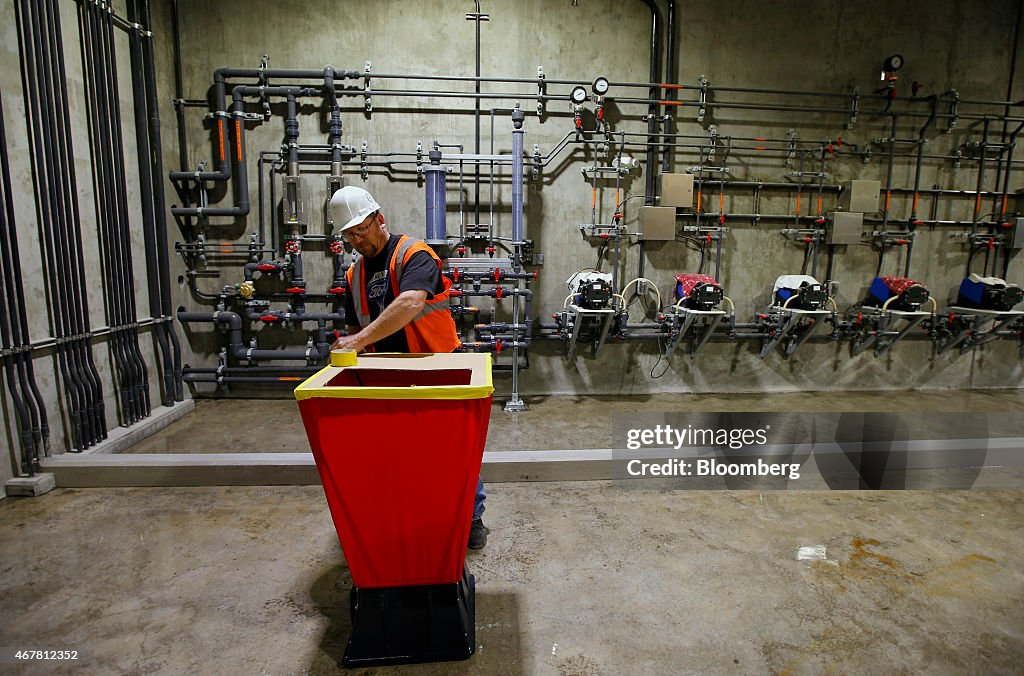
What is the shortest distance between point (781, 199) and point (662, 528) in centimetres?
340

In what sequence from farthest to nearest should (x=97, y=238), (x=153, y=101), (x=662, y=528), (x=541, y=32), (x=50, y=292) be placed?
1. (x=541, y=32)
2. (x=153, y=101)
3. (x=97, y=238)
4. (x=50, y=292)
5. (x=662, y=528)

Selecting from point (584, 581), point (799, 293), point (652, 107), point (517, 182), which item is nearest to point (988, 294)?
point (799, 293)

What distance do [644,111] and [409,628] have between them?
4.15 metres

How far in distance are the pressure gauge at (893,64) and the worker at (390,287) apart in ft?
14.7

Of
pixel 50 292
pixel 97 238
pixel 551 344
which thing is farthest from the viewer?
pixel 551 344

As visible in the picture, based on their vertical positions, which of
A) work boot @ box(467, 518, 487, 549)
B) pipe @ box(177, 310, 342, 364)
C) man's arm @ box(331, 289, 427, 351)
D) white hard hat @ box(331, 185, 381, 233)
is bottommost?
work boot @ box(467, 518, 487, 549)

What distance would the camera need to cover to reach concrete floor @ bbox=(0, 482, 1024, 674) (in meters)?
1.71

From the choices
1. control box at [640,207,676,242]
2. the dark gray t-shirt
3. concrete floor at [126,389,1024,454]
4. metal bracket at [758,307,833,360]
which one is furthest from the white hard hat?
metal bracket at [758,307,833,360]

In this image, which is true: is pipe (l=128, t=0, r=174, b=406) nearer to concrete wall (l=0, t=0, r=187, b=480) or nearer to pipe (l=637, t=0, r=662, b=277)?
concrete wall (l=0, t=0, r=187, b=480)

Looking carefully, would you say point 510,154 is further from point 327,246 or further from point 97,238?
point 97,238

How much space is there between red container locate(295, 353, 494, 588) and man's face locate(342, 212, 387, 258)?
0.61 metres

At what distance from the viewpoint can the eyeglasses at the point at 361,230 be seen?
2008mm

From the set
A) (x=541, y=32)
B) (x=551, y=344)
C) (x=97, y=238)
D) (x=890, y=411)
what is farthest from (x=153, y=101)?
(x=890, y=411)

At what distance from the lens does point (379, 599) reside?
1608mm
